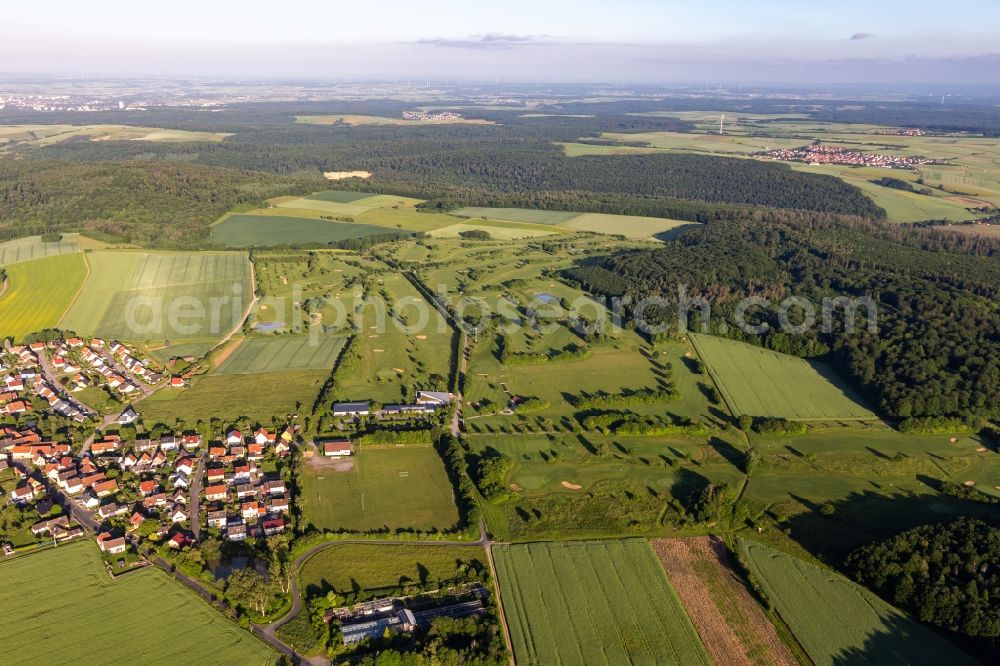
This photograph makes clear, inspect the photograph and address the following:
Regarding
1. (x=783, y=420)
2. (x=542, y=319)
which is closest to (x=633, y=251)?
(x=542, y=319)

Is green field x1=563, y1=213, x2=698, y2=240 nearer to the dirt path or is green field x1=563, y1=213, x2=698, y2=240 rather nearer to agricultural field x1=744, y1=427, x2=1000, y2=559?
agricultural field x1=744, y1=427, x2=1000, y2=559

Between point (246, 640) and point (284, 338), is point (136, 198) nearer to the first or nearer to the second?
point (284, 338)

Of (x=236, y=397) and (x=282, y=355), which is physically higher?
(x=282, y=355)

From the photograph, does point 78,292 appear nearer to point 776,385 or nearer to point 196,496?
point 196,496

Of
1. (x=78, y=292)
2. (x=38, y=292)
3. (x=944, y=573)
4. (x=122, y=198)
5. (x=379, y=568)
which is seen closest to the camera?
(x=944, y=573)

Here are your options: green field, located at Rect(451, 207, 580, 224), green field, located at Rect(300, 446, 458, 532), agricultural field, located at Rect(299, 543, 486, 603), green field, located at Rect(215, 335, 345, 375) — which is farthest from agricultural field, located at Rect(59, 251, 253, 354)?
green field, located at Rect(451, 207, 580, 224)

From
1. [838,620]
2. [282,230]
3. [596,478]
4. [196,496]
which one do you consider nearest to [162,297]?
[282,230]
